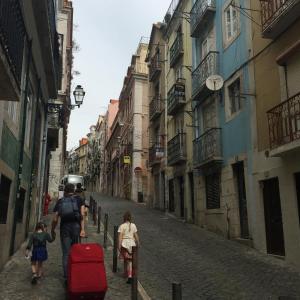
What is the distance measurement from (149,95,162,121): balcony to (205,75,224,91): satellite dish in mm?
10244

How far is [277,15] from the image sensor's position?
37.1 ft

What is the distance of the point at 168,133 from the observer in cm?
2430

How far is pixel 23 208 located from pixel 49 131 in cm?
863

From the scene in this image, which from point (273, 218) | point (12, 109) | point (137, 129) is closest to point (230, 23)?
point (273, 218)

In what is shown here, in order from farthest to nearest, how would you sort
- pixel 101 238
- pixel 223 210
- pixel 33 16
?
pixel 223 210, pixel 101 238, pixel 33 16

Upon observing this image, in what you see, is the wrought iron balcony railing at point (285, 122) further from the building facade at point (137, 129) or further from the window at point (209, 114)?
the building facade at point (137, 129)

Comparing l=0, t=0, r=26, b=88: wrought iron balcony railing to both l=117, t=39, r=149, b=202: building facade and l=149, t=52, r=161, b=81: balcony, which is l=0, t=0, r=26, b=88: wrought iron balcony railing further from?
l=117, t=39, r=149, b=202: building facade

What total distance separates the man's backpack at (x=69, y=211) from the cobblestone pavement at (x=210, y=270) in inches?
73.7

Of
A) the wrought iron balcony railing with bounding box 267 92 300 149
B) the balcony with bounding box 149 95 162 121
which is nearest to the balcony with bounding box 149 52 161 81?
the balcony with bounding box 149 95 162 121

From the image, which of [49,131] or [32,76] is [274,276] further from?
[49,131]

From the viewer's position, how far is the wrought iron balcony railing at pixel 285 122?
10570 millimetres

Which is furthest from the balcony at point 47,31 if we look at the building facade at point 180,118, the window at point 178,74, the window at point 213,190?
the window at point 178,74

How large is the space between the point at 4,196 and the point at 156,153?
1588 cm

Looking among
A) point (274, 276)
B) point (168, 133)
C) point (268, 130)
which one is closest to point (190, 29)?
point (168, 133)
